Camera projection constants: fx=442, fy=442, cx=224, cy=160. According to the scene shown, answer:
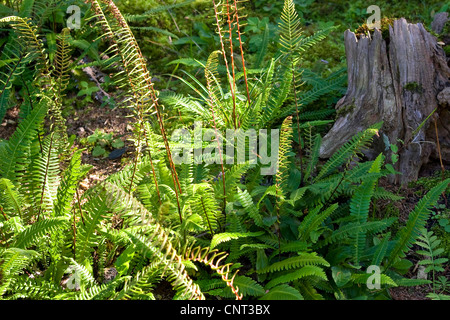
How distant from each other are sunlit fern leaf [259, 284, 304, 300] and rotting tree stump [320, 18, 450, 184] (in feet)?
4.44

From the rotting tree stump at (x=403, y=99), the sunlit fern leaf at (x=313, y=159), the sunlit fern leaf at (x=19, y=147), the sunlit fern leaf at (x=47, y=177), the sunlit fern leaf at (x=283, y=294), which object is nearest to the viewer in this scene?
the sunlit fern leaf at (x=283, y=294)

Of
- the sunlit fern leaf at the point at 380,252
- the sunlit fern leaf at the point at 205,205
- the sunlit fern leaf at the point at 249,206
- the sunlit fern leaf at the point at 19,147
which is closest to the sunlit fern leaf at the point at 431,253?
the sunlit fern leaf at the point at 380,252

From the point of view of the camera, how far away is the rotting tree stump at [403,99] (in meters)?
3.34

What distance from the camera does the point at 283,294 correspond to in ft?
7.70

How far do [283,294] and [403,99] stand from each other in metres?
1.87

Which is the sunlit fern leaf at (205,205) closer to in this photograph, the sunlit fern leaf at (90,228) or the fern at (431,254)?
the sunlit fern leaf at (90,228)

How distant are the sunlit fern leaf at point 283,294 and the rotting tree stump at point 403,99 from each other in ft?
4.44

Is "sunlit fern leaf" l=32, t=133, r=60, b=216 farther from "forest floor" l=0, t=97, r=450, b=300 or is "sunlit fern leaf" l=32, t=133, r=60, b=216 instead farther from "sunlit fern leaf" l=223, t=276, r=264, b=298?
"sunlit fern leaf" l=223, t=276, r=264, b=298

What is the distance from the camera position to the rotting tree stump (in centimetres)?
334

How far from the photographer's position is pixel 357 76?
3.59 m

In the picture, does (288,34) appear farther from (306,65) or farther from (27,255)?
(27,255)

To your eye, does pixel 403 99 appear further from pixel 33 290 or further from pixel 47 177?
pixel 33 290
